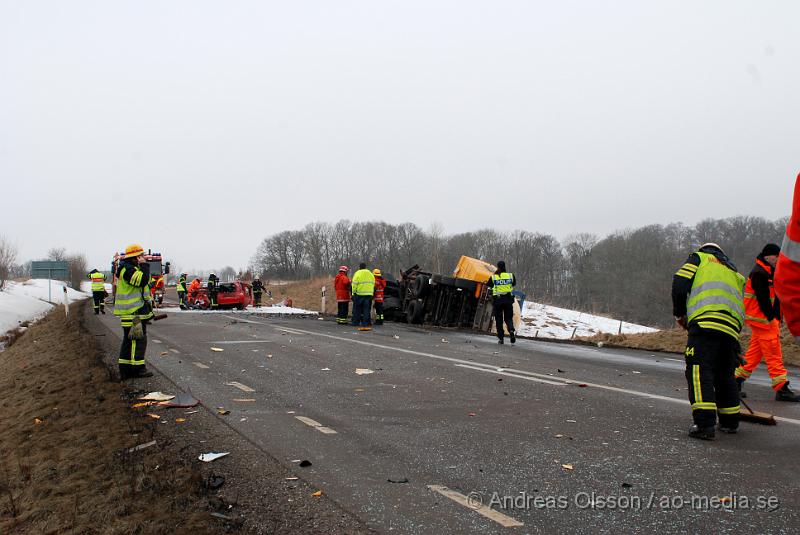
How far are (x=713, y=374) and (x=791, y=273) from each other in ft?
11.1

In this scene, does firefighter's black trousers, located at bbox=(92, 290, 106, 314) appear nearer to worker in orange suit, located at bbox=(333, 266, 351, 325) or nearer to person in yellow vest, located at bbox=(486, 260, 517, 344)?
worker in orange suit, located at bbox=(333, 266, 351, 325)

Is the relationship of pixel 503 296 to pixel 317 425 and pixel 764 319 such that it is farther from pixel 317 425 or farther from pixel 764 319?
pixel 317 425

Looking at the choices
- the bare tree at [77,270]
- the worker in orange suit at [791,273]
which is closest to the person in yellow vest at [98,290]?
the worker in orange suit at [791,273]

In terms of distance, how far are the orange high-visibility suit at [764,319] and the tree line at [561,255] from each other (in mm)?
43816

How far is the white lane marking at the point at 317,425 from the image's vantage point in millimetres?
5348

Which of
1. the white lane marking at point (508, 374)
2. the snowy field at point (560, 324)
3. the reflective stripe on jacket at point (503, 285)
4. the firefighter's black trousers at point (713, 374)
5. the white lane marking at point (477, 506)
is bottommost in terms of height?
the snowy field at point (560, 324)

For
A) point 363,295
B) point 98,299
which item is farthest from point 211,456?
point 98,299

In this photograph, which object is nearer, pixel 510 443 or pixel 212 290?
pixel 510 443

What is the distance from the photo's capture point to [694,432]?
5.05 m

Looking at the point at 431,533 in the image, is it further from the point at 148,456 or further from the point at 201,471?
the point at 148,456

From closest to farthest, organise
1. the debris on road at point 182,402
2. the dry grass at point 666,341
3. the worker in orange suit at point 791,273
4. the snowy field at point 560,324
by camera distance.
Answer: the worker in orange suit at point 791,273
the debris on road at point 182,402
the dry grass at point 666,341
the snowy field at point 560,324

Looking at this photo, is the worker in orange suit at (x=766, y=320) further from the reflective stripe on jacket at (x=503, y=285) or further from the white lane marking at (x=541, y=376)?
the reflective stripe on jacket at (x=503, y=285)

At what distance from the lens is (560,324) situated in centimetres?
2741

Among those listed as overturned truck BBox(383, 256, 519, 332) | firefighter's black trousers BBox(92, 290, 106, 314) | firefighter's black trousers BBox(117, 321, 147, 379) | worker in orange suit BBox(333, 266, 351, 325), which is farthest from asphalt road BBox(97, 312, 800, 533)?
firefighter's black trousers BBox(92, 290, 106, 314)
